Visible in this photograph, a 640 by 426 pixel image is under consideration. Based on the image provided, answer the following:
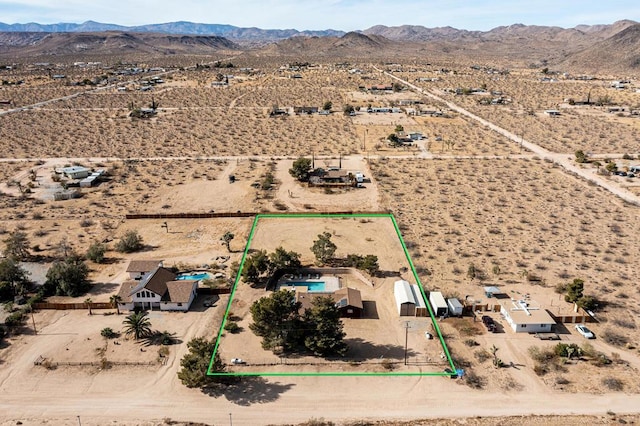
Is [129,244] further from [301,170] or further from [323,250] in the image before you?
[301,170]

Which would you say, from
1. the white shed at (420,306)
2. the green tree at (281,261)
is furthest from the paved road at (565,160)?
the green tree at (281,261)

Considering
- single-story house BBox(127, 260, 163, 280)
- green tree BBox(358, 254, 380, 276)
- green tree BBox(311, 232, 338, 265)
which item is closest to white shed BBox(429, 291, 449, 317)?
green tree BBox(358, 254, 380, 276)

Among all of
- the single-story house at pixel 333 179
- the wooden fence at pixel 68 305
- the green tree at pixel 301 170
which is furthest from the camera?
the green tree at pixel 301 170

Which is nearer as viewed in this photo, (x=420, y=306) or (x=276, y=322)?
(x=276, y=322)

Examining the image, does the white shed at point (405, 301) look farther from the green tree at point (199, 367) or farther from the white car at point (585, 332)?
the green tree at point (199, 367)

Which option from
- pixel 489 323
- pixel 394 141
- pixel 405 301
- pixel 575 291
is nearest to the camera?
pixel 489 323

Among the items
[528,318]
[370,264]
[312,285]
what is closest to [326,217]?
[370,264]
